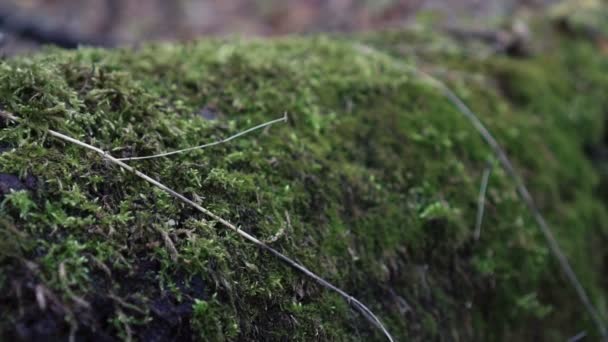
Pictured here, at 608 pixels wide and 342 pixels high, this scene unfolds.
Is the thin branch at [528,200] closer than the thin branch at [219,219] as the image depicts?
No

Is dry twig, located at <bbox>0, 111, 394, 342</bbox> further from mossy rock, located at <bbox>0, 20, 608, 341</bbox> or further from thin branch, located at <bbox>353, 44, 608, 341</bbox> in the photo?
thin branch, located at <bbox>353, 44, 608, 341</bbox>

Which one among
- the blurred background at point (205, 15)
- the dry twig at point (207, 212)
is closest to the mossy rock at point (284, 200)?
the dry twig at point (207, 212)

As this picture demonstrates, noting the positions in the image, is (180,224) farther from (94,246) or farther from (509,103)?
(509,103)

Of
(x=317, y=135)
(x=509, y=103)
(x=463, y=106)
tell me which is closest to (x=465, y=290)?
(x=317, y=135)

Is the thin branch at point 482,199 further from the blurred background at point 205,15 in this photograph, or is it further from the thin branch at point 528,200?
the blurred background at point 205,15

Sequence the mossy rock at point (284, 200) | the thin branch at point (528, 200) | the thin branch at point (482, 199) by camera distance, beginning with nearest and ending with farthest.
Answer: the mossy rock at point (284, 200) → the thin branch at point (482, 199) → the thin branch at point (528, 200)

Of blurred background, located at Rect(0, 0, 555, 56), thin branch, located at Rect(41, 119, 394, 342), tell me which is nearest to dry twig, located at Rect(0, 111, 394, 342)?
thin branch, located at Rect(41, 119, 394, 342)
